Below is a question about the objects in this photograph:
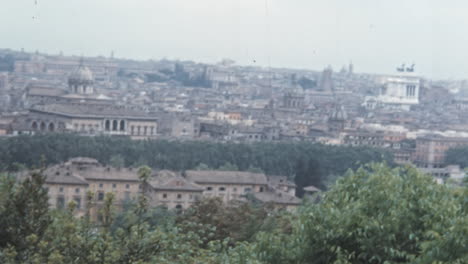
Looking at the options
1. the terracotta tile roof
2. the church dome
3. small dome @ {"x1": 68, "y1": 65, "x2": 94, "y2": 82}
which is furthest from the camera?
small dome @ {"x1": 68, "y1": 65, "x2": 94, "y2": 82}

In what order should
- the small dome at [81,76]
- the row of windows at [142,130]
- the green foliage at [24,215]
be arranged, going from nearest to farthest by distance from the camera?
1. the green foliage at [24,215]
2. the row of windows at [142,130]
3. the small dome at [81,76]

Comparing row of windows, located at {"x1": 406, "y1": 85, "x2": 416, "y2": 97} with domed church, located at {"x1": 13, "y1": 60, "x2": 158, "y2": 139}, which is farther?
row of windows, located at {"x1": 406, "y1": 85, "x2": 416, "y2": 97}

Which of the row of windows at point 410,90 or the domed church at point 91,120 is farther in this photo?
the row of windows at point 410,90

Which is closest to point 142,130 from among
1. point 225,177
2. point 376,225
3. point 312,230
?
point 225,177

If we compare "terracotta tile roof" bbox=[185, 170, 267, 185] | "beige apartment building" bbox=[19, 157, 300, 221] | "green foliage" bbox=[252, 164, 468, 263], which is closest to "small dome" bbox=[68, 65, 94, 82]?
"beige apartment building" bbox=[19, 157, 300, 221]

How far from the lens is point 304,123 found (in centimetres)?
5678

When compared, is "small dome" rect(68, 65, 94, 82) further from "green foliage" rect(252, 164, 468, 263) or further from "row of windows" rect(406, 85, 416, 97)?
"green foliage" rect(252, 164, 468, 263)

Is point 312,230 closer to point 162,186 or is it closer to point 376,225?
point 376,225

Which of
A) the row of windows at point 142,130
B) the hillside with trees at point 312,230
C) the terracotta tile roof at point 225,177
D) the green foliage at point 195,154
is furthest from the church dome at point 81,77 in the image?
the hillside with trees at point 312,230

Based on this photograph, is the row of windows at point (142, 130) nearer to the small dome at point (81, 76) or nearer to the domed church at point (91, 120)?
the domed church at point (91, 120)

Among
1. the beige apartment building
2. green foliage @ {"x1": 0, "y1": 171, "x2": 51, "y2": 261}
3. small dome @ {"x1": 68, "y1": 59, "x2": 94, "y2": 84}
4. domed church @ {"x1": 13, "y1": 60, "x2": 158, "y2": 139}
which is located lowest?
domed church @ {"x1": 13, "y1": 60, "x2": 158, "y2": 139}

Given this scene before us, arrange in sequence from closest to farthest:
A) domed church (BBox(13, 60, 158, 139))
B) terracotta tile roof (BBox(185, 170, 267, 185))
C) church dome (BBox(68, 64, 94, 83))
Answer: terracotta tile roof (BBox(185, 170, 267, 185))
domed church (BBox(13, 60, 158, 139))
church dome (BBox(68, 64, 94, 83))

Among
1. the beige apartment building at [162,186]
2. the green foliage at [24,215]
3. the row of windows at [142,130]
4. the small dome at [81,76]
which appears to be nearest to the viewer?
the green foliage at [24,215]

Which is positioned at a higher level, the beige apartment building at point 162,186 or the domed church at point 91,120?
the beige apartment building at point 162,186
